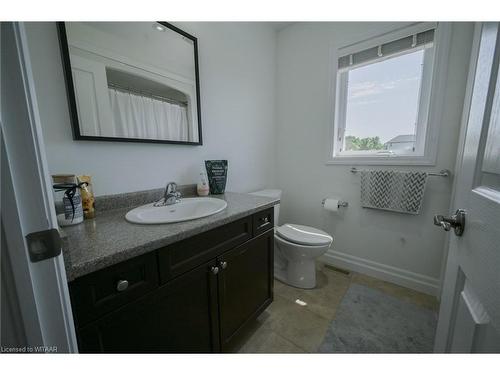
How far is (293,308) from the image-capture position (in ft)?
4.60

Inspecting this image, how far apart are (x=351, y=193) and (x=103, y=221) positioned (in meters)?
1.79

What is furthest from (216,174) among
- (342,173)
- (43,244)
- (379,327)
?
(379,327)

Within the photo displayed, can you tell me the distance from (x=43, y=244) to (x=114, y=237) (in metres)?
0.29

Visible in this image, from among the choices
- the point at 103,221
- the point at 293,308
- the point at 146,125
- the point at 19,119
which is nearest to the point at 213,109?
the point at 146,125

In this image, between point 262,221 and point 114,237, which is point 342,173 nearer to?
point 262,221

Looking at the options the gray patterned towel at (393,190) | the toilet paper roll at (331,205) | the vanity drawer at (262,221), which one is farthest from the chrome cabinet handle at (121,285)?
the gray patterned towel at (393,190)

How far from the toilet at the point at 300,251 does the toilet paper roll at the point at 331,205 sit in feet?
0.89

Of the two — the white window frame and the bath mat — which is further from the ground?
the white window frame

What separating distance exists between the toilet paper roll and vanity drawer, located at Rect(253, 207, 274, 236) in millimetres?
797

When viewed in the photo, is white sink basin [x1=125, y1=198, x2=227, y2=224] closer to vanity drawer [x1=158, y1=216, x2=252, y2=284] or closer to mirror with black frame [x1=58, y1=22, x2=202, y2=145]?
vanity drawer [x1=158, y1=216, x2=252, y2=284]

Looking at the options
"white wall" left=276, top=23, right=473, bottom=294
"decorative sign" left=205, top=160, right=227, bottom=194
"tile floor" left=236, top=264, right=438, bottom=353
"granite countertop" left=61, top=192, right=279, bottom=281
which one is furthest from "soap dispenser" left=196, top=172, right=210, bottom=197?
"white wall" left=276, top=23, right=473, bottom=294

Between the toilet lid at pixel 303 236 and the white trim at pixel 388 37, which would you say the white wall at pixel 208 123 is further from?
the white trim at pixel 388 37

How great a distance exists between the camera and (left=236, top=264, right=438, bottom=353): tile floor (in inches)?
44.4
